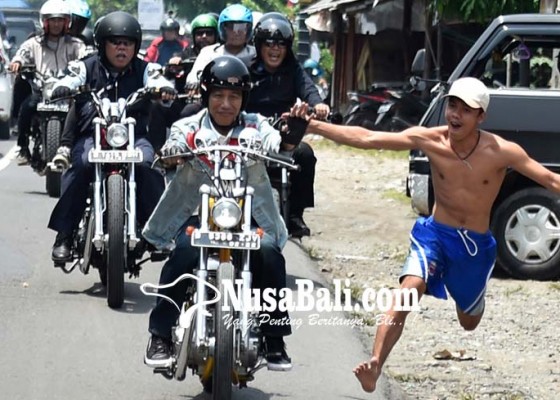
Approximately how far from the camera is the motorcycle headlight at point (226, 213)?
6.23 m

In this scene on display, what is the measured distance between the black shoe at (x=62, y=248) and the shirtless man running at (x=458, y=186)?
2.80 metres

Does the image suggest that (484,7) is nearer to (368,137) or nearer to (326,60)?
(368,137)

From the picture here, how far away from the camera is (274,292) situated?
6.59m

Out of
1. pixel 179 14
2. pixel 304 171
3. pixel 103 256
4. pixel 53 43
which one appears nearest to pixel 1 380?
pixel 103 256

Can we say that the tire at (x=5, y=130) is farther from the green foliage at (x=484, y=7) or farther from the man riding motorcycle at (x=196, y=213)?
the man riding motorcycle at (x=196, y=213)

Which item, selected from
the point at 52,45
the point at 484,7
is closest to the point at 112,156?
the point at 52,45

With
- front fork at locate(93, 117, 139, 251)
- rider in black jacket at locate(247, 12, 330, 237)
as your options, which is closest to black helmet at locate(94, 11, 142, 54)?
front fork at locate(93, 117, 139, 251)

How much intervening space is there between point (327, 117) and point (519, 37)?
3.24m

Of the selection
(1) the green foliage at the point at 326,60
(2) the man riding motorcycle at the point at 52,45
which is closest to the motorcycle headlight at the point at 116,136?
(2) the man riding motorcycle at the point at 52,45

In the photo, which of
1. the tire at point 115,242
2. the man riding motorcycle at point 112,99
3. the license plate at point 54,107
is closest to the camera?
the tire at point 115,242

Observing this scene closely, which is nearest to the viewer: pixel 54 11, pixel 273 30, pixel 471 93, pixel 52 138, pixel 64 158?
pixel 471 93

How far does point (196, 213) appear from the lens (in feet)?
23.0

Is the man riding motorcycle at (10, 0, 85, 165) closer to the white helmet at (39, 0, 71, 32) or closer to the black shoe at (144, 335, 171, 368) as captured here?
the white helmet at (39, 0, 71, 32)

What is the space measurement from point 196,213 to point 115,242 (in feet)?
6.05
